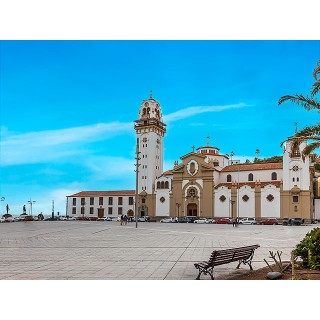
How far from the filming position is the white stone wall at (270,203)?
60.3 m

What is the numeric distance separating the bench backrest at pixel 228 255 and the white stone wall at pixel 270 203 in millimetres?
51473

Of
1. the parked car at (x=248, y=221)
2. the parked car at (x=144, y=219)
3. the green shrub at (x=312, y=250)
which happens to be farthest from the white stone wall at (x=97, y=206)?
the green shrub at (x=312, y=250)

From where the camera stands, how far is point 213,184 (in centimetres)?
6669

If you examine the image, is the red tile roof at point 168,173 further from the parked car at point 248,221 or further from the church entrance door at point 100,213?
the parked car at point 248,221

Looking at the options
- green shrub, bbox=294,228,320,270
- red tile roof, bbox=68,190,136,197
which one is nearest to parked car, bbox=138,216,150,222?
red tile roof, bbox=68,190,136,197

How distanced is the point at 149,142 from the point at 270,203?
78.5 ft

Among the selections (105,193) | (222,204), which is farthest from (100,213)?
(222,204)

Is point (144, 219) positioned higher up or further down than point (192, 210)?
further down

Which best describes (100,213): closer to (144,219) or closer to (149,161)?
(144,219)

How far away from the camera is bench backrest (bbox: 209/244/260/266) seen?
30.8 feet

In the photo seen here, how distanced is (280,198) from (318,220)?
21.3ft
